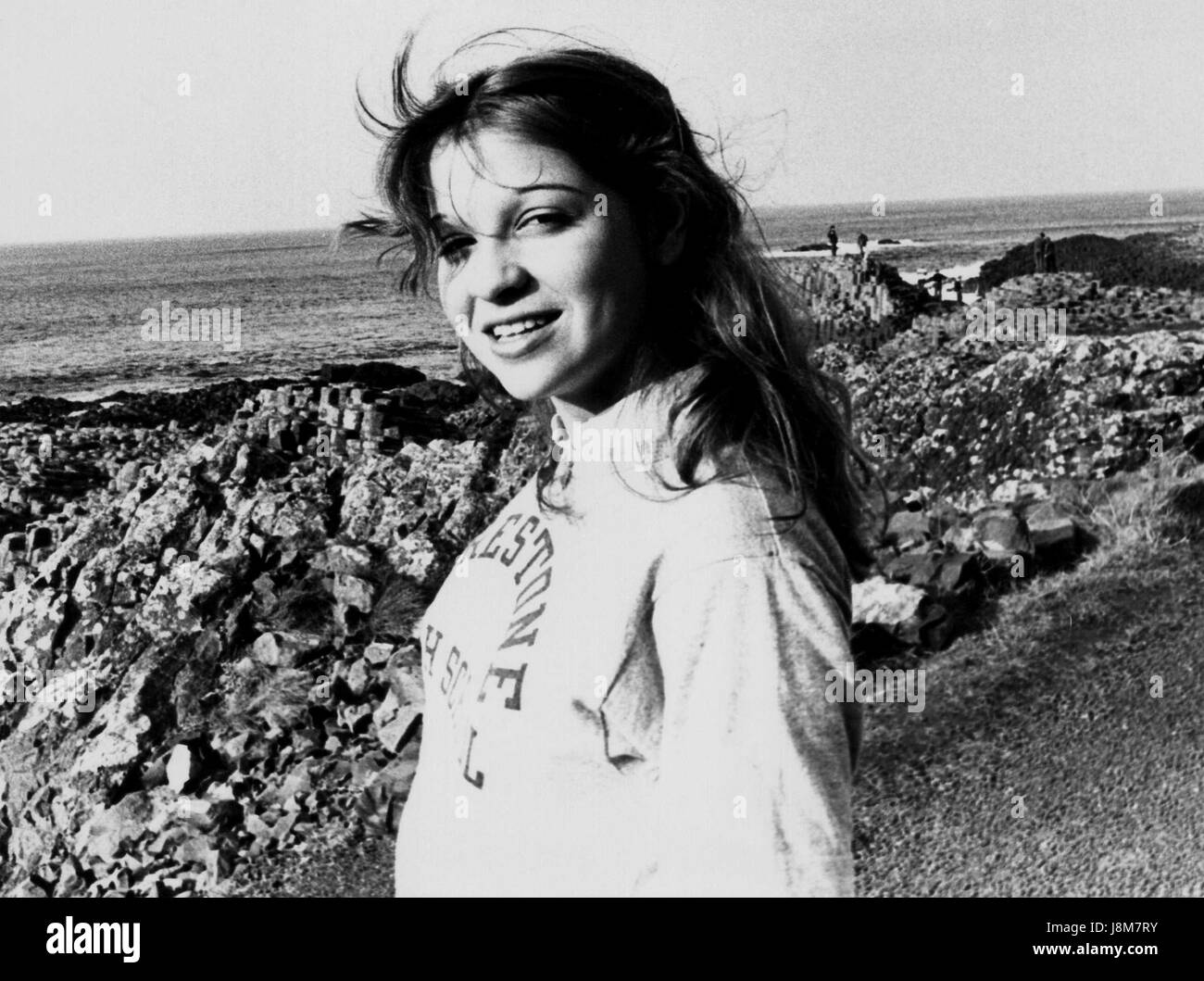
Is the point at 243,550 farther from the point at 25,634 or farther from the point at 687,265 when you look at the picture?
the point at 687,265

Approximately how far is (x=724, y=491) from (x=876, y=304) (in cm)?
326

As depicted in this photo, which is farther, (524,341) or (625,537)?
(524,341)

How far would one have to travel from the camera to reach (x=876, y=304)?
441 cm

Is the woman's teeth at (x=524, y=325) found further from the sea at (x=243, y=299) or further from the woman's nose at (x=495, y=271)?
the sea at (x=243, y=299)

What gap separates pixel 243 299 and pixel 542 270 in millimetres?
2582

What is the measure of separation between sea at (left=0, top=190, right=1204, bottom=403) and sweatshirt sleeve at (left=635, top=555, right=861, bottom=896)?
285 cm

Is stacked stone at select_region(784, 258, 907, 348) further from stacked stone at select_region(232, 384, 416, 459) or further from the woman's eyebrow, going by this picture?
the woman's eyebrow

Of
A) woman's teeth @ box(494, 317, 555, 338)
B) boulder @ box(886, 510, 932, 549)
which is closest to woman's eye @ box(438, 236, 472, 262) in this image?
woman's teeth @ box(494, 317, 555, 338)

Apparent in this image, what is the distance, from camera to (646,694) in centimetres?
130

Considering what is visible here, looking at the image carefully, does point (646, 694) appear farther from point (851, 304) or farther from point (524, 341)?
point (851, 304)

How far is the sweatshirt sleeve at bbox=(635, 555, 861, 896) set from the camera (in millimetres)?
1199

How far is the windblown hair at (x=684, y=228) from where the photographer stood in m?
1.51

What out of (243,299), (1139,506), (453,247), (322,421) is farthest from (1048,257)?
(453,247)
